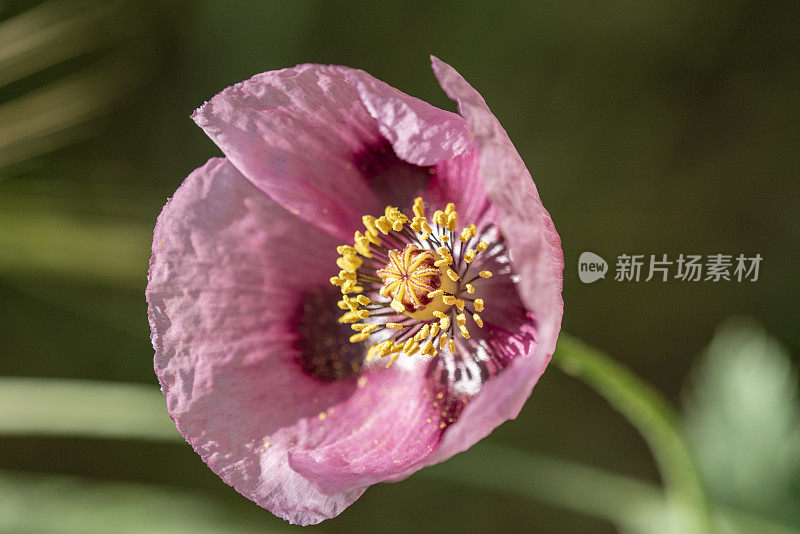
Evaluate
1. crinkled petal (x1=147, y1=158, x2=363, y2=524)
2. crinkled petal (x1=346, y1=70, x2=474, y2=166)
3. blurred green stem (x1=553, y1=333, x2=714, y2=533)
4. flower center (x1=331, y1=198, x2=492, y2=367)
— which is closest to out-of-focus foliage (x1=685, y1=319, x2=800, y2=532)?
blurred green stem (x1=553, y1=333, x2=714, y2=533)

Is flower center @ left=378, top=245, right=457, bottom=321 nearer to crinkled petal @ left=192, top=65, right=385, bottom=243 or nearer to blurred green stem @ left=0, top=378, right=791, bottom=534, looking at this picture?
crinkled petal @ left=192, top=65, right=385, bottom=243

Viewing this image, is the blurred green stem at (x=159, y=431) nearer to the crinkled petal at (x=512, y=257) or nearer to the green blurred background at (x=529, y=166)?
the green blurred background at (x=529, y=166)

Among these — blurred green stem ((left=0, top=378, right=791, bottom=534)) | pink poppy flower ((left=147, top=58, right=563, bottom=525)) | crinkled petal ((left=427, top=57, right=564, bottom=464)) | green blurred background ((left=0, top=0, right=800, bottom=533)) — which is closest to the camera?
crinkled petal ((left=427, top=57, right=564, bottom=464))

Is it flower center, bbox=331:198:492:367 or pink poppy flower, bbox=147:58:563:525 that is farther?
flower center, bbox=331:198:492:367

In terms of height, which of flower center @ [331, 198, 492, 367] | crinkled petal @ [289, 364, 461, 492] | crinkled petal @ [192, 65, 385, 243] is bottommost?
crinkled petal @ [289, 364, 461, 492]

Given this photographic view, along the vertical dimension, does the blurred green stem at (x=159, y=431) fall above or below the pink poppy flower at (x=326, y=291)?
below

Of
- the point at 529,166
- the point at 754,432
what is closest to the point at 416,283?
the point at 754,432

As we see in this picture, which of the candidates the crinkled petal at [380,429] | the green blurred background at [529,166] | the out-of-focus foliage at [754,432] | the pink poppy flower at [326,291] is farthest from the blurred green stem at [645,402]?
the green blurred background at [529,166]

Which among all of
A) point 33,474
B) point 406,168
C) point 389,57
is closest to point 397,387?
point 406,168

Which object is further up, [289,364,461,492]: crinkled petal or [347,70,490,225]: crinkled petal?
[347,70,490,225]: crinkled petal
